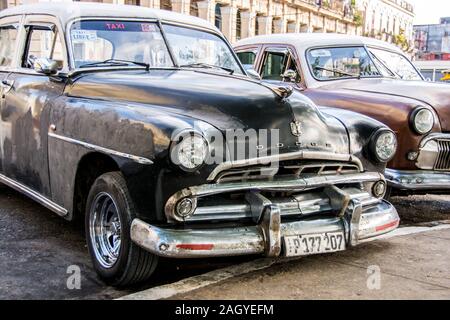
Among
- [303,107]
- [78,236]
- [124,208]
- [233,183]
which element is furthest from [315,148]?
[78,236]

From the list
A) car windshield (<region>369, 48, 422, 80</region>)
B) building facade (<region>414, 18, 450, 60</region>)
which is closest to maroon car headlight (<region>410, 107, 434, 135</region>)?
car windshield (<region>369, 48, 422, 80</region>)

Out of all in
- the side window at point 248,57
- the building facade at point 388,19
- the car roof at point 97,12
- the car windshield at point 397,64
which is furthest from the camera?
the building facade at point 388,19

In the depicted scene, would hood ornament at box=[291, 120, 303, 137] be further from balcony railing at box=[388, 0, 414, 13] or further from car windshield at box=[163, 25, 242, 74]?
balcony railing at box=[388, 0, 414, 13]

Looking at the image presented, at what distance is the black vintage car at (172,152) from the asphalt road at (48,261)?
0.23 meters

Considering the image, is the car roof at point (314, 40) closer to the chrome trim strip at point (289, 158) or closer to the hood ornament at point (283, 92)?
the hood ornament at point (283, 92)

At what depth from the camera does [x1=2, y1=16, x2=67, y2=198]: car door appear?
4301 millimetres

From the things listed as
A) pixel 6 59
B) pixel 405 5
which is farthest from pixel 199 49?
pixel 405 5

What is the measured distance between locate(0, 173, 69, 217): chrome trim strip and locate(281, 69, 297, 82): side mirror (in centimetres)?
308

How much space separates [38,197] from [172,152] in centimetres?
174

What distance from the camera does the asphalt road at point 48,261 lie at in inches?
134

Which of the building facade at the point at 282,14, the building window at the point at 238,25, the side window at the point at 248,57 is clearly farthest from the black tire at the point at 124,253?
the building window at the point at 238,25

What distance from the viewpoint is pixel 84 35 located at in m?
4.39
